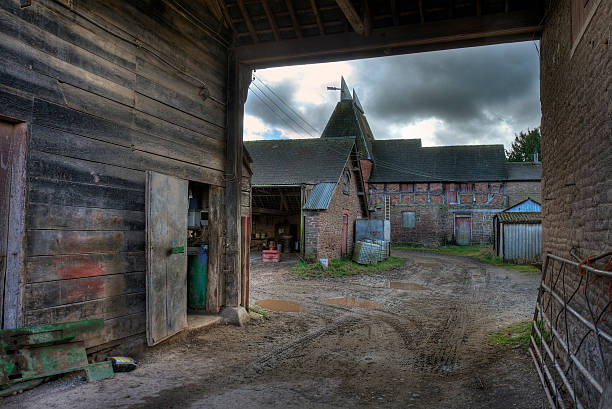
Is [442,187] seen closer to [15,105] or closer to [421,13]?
[421,13]

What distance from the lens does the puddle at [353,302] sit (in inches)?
375

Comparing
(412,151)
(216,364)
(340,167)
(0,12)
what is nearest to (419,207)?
(412,151)

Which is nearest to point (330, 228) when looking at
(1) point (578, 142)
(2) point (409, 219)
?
(1) point (578, 142)

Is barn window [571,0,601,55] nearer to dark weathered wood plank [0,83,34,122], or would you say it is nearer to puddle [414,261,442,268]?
dark weathered wood plank [0,83,34,122]

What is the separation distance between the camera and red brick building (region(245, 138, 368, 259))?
16.8m

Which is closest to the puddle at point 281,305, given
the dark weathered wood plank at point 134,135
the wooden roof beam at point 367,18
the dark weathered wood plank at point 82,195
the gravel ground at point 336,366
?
the gravel ground at point 336,366

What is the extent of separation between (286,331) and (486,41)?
5704 mm

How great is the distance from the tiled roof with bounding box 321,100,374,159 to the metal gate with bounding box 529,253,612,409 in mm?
26724

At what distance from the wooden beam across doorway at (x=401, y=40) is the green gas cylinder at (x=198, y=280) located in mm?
3547

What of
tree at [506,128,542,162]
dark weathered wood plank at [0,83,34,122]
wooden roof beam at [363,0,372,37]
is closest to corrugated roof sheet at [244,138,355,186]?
wooden roof beam at [363,0,372,37]

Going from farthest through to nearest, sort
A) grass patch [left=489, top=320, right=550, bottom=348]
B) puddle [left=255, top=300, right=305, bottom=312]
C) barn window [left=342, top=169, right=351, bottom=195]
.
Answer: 1. barn window [left=342, top=169, right=351, bottom=195]
2. puddle [left=255, top=300, right=305, bottom=312]
3. grass patch [left=489, top=320, right=550, bottom=348]

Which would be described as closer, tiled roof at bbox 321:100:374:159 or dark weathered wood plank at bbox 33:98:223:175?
dark weathered wood plank at bbox 33:98:223:175

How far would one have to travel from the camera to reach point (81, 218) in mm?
4289

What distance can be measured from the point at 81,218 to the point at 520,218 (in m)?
19.8
